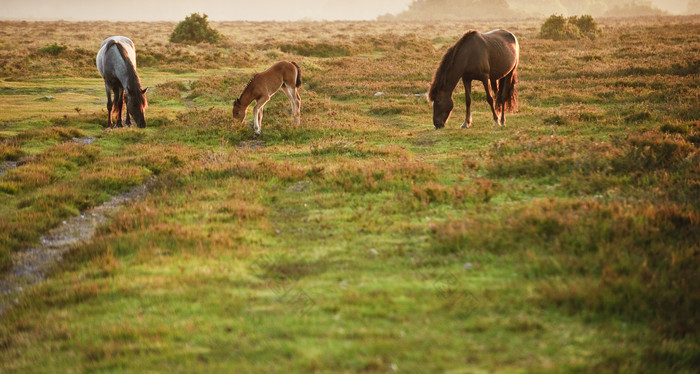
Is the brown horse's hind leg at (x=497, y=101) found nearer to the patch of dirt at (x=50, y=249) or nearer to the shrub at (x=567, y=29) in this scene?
the patch of dirt at (x=50, y=249)

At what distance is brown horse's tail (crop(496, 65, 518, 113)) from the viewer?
17.7 m

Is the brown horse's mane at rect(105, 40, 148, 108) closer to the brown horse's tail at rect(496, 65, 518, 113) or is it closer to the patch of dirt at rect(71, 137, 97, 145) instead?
the patch of dirt at rect(71, 137, 97, 145)

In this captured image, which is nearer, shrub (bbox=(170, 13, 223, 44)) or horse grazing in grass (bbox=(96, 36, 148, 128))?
horse grazing in grass (bbox=(96, 36, 148, 128))

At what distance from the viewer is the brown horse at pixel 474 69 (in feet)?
52.4

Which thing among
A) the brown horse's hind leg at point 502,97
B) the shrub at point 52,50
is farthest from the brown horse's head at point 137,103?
the shrub at point 52,50

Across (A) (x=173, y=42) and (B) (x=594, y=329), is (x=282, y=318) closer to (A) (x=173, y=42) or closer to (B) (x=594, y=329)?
(B) (x=594, y=329)

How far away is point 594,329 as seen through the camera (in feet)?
16.4

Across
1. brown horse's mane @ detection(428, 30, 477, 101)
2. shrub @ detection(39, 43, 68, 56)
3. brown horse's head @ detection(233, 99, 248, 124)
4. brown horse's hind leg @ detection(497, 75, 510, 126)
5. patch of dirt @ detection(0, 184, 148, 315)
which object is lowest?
patch of dirt @ detection(0, 184, 148, 315)

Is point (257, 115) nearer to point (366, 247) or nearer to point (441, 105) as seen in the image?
point (441, 105)

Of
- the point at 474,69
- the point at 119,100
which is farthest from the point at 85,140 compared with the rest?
the point at 474,69

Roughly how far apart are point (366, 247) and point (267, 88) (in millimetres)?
11800

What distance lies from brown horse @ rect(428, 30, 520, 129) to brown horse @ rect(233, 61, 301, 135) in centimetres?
510

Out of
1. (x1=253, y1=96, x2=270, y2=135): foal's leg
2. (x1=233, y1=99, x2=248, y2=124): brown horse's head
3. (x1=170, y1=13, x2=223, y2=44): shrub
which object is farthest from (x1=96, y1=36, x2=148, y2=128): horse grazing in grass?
(x1=170, y1=13, x2=223, y2=44): shrub

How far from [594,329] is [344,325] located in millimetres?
2432
